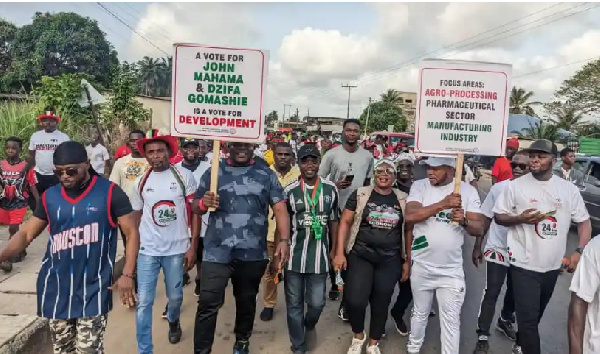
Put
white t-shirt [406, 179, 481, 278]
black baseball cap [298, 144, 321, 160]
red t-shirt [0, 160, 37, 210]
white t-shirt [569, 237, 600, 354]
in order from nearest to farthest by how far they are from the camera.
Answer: white t-shirt [569, 237, 600, 354], white t-shirt [406, 179, 481, 278], black baseball cap [298, 144, 321, 160], red t-shirt [0, 160, 37, 210]

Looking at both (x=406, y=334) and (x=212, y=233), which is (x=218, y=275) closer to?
(x=212, y=233)

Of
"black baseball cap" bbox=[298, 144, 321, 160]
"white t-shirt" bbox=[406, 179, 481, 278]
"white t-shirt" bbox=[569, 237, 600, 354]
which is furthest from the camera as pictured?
"black baseball cap" bbox=[298, 144, 321, 160]

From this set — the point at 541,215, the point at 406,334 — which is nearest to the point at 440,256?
the point at 541,215

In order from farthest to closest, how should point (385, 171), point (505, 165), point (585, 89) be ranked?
point (585, 89) → point (505, 165) → point (385, 171)

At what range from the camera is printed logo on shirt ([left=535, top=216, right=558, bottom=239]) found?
3.46m

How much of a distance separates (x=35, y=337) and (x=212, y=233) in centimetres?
188

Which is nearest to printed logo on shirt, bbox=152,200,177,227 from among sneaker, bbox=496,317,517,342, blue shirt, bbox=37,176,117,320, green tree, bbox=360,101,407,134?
blue shirt, bbox=37,176,117,320

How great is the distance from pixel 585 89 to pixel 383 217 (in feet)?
103

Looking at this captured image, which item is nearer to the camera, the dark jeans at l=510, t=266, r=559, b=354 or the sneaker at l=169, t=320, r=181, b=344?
the dark jeans at l=510, t=266, r=559, b=354

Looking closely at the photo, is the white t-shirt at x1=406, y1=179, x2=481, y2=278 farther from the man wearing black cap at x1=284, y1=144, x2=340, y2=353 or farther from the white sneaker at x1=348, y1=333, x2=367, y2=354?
the white sneaker at x1=348, y1=333, x2=367, y2=354

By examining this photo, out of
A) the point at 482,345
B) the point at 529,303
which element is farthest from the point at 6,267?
the point at 529,303

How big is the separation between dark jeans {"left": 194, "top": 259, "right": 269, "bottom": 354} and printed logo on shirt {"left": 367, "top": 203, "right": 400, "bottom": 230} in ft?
3.12

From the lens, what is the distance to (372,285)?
12.6 feet

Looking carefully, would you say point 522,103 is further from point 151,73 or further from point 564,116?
point 151,73
